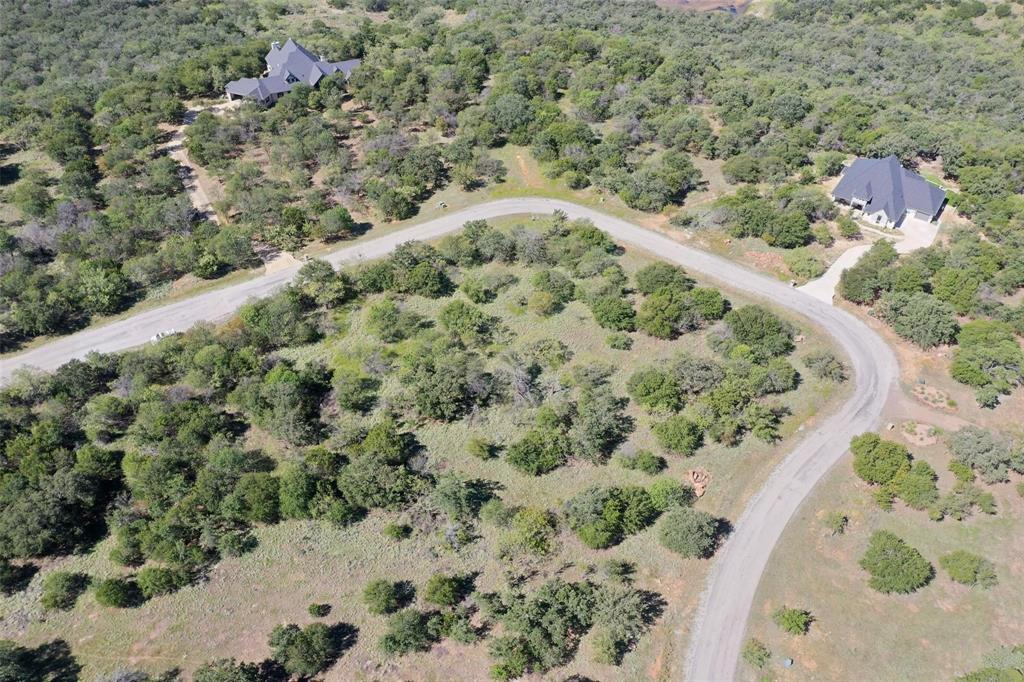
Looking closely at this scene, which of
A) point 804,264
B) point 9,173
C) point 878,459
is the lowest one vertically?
point 878,459

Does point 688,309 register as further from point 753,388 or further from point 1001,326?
point 1001,326

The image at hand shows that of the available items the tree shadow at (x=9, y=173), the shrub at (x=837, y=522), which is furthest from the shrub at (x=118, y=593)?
the tree shadow at (x=9, y=173)

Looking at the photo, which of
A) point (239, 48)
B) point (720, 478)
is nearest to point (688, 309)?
point (720, 478)

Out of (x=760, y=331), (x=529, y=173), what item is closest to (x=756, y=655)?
(x=760, y=331)

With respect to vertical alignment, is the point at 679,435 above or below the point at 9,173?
below

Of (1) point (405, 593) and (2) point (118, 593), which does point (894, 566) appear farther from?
(2) point (118, 593)

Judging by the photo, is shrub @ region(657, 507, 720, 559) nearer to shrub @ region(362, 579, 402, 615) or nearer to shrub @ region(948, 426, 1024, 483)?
shrub @ region(362, 579, 402, 615)

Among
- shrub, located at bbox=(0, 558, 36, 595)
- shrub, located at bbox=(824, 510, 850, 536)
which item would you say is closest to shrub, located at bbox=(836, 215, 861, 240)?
shrub, located at bbox=(824, 510, 850, 536)
